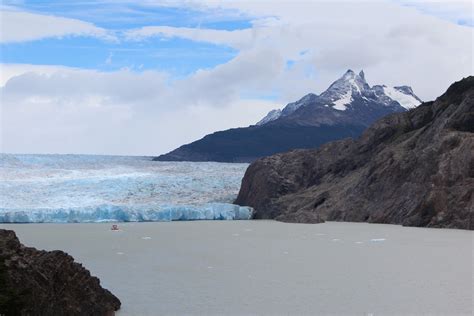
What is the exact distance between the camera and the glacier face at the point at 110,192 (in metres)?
31.7

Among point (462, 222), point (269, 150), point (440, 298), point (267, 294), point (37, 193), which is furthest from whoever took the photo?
point (269, 150)

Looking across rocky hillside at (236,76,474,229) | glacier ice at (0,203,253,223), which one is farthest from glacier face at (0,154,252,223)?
rocky hillside at (236,76,474,229)

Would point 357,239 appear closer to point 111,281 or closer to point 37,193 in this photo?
point 111,281

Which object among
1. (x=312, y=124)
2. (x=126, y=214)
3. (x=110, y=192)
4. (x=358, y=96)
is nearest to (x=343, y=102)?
(x=358, y=96)

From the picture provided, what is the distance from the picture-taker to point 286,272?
11.8 m

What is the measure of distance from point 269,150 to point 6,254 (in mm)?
77094

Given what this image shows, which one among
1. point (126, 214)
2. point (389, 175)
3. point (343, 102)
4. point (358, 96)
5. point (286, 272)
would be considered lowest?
point (126, 214)

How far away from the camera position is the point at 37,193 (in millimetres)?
34906

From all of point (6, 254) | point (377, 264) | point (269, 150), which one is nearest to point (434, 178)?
point (377, 264)

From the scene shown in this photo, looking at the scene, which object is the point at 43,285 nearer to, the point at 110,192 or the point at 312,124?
the point at 110,192

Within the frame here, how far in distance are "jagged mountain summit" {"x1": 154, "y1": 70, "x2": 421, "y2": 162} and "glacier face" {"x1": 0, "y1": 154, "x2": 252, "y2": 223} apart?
35722mm

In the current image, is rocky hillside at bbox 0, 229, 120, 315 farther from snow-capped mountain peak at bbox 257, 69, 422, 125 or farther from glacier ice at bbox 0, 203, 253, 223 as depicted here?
snow-capped mountain peak at bbox 257, 69, 422, 125

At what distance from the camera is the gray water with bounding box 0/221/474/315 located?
8.67 m

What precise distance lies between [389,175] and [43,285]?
2327 centimetres
